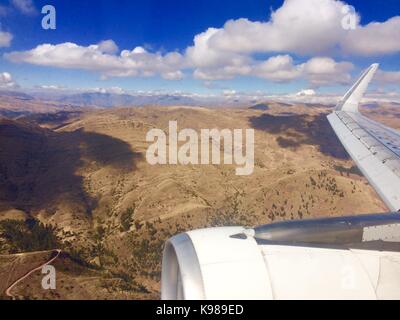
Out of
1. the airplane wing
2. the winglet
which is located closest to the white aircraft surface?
the airplane wing

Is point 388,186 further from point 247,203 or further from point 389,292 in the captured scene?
point 247,203

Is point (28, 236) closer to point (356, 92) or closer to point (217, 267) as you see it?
point (356, 92)

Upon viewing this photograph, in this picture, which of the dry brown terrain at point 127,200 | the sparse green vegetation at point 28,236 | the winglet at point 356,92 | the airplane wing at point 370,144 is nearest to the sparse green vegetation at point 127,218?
the dry brown terrain at point 127,200

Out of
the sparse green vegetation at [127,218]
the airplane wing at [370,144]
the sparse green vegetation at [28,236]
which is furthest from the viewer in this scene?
the sparse green vegetation at [127,218]

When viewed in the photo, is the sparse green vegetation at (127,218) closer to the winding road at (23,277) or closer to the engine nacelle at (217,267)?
the winding road at (23,277)

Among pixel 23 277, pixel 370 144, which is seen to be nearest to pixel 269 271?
pixel 370 144

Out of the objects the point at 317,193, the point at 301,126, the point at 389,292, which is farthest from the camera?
the point at 301,126
